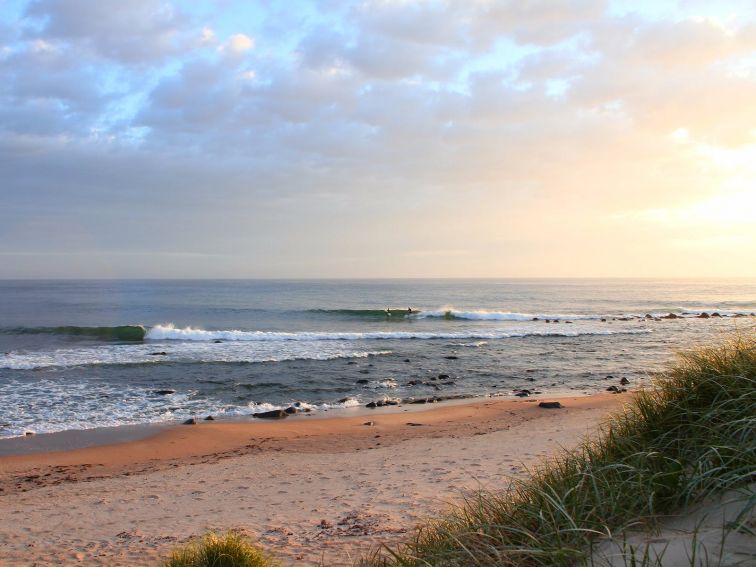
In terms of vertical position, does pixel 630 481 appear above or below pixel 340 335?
above

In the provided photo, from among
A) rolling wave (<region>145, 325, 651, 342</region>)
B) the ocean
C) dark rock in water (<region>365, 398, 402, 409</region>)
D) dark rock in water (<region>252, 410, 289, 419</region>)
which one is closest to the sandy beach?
dark rock in water (<region>252, 410, 289, 419</region>)

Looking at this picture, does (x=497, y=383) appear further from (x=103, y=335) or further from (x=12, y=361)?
(x=103, y=335)

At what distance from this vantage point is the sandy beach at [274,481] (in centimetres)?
597

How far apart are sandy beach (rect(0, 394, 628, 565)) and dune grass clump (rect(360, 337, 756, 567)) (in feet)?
2.70

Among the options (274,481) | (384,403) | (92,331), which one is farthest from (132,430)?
(92,331)

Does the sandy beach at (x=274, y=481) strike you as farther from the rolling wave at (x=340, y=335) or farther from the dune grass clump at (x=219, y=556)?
the rolling wave at (x=340, y=335)

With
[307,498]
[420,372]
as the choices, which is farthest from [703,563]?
[420,372]

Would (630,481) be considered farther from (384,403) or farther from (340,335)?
(340,335)

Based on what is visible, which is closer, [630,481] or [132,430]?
[630,481]

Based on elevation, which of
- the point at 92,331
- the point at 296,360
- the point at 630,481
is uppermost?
the point at 630,481

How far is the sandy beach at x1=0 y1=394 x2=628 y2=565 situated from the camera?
19.6 ft

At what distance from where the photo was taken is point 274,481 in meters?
8.42

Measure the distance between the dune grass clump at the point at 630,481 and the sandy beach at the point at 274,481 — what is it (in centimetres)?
82

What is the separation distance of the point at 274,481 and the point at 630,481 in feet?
20.3
